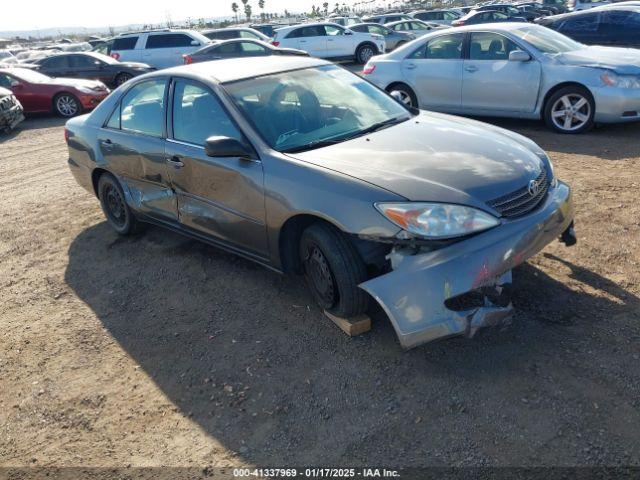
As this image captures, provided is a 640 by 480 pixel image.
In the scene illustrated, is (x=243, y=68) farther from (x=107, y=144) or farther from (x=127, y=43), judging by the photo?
(x=127, y=43)

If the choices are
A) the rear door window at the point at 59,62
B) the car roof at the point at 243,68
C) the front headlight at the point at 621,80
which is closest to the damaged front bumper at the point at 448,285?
the car roof at the point at 243,68

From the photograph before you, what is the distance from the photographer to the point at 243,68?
14.4 ft

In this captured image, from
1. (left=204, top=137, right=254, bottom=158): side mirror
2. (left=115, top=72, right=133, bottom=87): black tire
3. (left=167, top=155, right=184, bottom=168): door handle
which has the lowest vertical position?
(left=115, top=72, right=133, bottom=87): black tire

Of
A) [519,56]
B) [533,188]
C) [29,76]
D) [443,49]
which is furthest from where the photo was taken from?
[29,76]

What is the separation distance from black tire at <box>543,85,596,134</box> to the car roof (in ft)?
13.5

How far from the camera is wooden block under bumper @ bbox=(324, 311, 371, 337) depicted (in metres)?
3.40

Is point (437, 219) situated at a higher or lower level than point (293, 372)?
higher

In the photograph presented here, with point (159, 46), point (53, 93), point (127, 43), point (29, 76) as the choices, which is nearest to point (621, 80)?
point (53, 93)

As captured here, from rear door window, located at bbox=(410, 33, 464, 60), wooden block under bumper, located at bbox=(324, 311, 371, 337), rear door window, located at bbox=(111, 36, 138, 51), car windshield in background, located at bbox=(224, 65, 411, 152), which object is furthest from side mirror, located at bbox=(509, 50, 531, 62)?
rear door window, located at bbox=(111, 36, 138, 51)

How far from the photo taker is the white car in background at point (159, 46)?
17.6 m

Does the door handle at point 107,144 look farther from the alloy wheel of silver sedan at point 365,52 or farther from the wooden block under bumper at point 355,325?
the alloy wheel of silver sedan at point 365,52

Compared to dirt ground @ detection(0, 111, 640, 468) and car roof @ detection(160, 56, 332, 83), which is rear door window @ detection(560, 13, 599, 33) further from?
car roof @ detection(160, 56, 332, 83)

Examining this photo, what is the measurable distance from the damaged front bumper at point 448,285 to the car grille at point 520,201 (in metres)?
0.09

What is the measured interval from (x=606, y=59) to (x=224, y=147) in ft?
19.9
